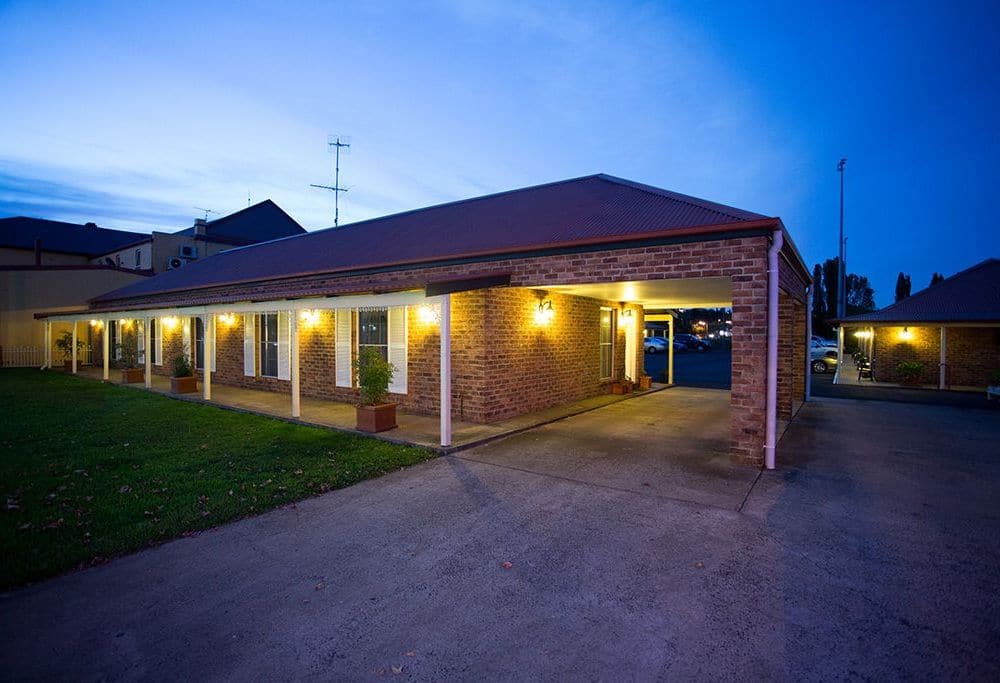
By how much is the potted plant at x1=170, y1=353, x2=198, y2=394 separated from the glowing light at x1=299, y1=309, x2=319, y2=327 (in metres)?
4.01

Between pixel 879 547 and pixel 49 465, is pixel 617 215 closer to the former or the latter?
pixel 879 547

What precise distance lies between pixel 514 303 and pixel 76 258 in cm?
3737

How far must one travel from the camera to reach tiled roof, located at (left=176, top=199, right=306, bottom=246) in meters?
32.3

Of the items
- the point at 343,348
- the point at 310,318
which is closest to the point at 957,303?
the point at 343,348

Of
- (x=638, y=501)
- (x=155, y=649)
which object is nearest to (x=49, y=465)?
(x=155, y=649)

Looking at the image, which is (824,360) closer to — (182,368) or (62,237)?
(182,368)

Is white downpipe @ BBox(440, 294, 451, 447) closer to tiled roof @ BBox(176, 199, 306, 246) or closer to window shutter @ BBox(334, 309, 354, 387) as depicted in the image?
window shutter @ BBox(334, 309, 354, 387)

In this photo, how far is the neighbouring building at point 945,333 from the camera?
16520 millimetres

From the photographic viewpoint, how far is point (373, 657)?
2859 mm

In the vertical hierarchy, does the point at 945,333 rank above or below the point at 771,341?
above

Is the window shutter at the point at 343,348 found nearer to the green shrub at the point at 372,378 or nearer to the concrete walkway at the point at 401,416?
the concrete walkway at the point at 401,416

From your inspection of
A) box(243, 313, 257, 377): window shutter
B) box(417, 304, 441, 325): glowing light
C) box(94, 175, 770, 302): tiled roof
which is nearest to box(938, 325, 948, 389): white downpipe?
box(94, 175, 770, 302): tiled roof

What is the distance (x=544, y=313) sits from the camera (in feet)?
35.2

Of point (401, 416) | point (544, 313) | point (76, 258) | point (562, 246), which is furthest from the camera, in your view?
point (76, 258)
